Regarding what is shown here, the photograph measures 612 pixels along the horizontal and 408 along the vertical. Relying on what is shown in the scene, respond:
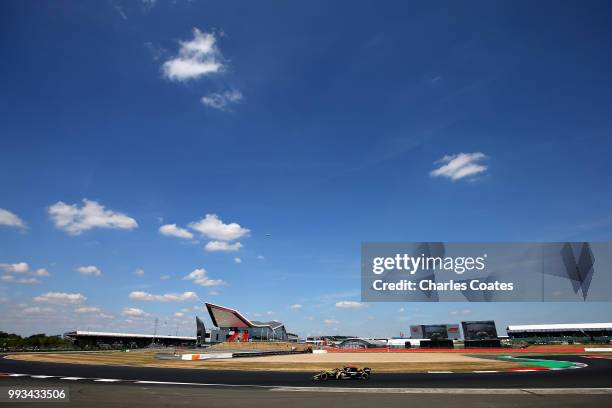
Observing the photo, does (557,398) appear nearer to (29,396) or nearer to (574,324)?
(29,396)

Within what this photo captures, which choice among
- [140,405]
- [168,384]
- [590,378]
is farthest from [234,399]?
[590,378]

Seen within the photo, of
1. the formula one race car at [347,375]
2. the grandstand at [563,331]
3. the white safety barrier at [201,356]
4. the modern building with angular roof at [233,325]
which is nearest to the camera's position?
the formula one race car at [347,375]

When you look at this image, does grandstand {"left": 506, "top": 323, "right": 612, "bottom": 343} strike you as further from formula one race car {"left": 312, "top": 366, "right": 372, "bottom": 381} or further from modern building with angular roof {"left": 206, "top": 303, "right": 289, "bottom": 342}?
formula one race car {"left": 312, "top": 366, "right": 372, "bottom": 381}

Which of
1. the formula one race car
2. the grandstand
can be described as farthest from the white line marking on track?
the grandstand

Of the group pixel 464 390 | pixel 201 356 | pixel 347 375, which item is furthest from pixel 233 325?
pixel 464 390

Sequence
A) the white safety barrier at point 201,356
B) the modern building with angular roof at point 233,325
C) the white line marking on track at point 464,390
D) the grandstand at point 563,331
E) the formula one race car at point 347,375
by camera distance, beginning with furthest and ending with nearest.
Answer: the grandstand at point 563,331 → the modern building with angular roof at point 233,325 → the white safety barrier at point 201,356 → the formula one race car at point 347,375 → the white line marking on track at point 464,390

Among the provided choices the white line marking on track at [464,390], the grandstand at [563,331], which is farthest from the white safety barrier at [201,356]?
the grandstand at [563,331]

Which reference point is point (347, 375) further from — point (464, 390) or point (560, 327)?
point (560, 327)

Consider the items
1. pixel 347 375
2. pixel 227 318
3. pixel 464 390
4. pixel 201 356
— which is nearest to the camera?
pixel 464 390

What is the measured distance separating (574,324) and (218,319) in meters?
163

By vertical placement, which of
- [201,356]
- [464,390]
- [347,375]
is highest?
[464,390]

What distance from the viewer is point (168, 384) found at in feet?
85.0

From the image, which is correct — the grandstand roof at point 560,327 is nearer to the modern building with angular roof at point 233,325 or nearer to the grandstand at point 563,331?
the grandstand at point 563,331

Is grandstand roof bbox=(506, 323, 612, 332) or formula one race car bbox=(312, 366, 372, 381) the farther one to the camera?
grandstand roof bbox=(506, 323, 612, 332)
